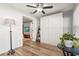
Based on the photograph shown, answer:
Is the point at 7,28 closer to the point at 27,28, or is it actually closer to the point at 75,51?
the point at 27,28

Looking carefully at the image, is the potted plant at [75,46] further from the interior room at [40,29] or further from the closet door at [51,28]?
the closet door at [51,28]

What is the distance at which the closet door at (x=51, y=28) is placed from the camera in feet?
4.24

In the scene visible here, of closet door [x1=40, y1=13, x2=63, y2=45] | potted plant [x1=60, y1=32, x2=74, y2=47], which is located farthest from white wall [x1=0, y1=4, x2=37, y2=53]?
potted plant [x1=60, y1=32, x2=74, y2=47]


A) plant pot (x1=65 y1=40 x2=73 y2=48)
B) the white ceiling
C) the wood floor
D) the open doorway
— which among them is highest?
the white ceiling

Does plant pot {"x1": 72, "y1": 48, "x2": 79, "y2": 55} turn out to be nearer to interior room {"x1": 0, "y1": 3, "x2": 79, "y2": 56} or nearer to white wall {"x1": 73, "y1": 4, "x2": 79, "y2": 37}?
interior room {"x1": 0, "y1": 3, "x2": 79, "y2": 56}

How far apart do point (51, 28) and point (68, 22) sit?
10.0 inches

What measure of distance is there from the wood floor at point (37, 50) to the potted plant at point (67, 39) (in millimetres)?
135

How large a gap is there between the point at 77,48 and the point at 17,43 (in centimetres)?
85

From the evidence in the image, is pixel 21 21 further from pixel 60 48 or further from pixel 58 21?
pixel 60 48

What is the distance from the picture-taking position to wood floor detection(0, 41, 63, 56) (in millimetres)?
1269

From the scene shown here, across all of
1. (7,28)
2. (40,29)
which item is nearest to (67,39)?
(40,29)

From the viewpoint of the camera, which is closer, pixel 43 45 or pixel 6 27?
pixel 6 27

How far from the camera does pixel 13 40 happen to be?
1.30m

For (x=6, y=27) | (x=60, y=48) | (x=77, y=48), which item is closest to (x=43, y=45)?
(x=60, y=48)
